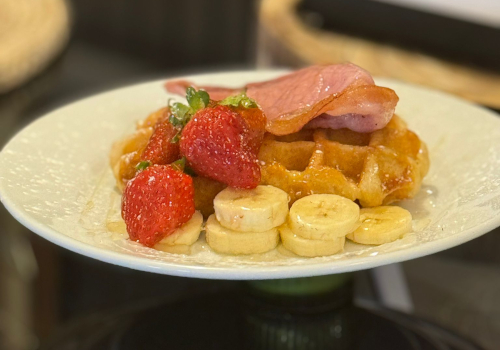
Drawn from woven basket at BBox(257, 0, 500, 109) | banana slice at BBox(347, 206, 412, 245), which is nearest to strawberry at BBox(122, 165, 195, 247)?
banana slice at BBox(347, 206, 412, 245)

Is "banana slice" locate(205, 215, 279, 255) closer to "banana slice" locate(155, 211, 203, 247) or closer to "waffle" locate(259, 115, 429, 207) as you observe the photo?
"banana slice" locate(155, 211, 203, 247)

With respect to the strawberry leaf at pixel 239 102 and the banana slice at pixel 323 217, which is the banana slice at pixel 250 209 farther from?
the strawberry leaf at pixel 239 102

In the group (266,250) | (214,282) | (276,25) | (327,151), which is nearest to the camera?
(266,250)

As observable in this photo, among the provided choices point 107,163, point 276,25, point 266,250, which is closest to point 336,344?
point 266,250

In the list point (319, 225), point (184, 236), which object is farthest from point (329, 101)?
point (184, 236)

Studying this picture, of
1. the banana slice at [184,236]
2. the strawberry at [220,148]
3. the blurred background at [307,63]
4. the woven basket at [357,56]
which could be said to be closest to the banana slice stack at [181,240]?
the banana slice at [184,236]

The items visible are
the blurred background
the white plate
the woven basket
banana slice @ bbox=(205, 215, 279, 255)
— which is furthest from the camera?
the woven basket

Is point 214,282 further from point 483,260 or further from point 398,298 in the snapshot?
point 483,260
